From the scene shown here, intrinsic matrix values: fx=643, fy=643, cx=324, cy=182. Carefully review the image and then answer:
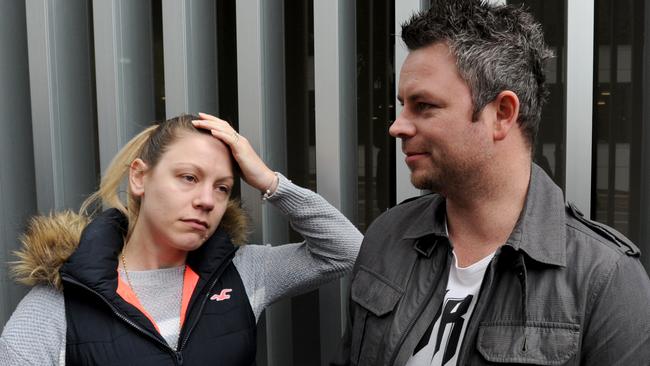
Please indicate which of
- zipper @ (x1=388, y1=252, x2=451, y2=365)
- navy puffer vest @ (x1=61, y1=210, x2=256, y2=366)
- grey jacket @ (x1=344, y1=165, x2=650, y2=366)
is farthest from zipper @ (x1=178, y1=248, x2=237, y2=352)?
zipper @ (x1=388, y1=252, x2=451, y2=365)

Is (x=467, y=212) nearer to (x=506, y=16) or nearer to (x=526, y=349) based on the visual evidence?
(x=526, y=349)

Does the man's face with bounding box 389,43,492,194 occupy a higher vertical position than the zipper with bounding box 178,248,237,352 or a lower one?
higher

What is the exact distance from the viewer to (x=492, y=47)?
1.72 m

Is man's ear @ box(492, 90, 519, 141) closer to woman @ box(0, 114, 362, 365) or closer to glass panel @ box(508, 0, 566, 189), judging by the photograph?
woman @ box(0, 114, 362, 365)

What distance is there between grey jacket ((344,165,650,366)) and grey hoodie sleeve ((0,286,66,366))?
0.88 meters

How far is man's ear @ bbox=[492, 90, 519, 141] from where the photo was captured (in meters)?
1.70

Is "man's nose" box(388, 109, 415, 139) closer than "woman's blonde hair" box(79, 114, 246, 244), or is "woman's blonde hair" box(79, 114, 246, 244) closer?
"man's nose" box(388, 109, 415, 139)

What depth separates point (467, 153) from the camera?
1709 mm

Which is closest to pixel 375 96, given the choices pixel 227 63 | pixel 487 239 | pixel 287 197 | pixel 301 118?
pixel 301 118

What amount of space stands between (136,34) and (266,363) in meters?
1.54

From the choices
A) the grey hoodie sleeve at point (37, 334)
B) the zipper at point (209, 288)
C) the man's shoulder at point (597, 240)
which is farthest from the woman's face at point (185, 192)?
the man's shoulder at point (597, 240)

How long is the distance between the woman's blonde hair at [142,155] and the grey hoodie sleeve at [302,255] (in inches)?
5.7

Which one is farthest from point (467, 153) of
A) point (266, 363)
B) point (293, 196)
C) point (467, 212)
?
point (266, 363)

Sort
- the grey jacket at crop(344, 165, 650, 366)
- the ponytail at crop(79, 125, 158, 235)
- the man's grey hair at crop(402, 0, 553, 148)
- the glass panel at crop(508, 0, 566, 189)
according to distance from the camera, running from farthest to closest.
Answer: the glass panel at crop(508, 0, 566, 189) → the ponytail at crop(79, 125, 158, 235) → the man's grey hair at crop(402, 0, 553, 148) → the grey jacket at crop(344, 165, 650, 366)
